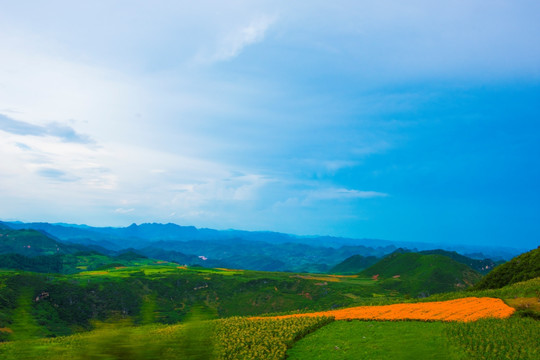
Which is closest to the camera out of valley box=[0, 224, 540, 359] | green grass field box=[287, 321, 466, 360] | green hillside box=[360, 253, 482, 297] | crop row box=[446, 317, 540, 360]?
valley box=[0, 224, 540, 359]

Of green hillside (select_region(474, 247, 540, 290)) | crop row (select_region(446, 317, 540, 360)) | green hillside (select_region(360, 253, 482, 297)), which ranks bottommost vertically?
green hillside (select_region(360, 253, 482, 297))

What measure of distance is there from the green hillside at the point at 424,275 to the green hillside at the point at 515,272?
207ft

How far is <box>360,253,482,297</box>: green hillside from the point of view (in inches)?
4833

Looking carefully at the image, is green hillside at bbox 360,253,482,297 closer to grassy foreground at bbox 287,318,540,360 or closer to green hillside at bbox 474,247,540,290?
green hillside at bbox 474,247,540,290

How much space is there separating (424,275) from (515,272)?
87.7m

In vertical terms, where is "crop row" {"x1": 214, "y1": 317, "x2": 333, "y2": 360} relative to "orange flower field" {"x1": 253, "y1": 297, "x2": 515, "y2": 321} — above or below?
below

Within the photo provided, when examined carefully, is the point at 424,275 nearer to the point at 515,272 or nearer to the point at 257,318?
the point at 515,272

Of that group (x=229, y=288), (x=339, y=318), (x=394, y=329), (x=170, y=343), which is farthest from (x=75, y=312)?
(x=170, y=343)

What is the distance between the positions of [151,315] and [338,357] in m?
19.4

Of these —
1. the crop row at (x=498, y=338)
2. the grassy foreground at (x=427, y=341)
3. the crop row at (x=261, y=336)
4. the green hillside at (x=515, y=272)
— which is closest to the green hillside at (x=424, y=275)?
the green hillside at (x=515, y=272)

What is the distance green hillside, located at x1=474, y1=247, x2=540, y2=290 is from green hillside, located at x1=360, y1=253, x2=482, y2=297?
63013 mm

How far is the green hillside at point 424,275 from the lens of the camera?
12275 centimetres

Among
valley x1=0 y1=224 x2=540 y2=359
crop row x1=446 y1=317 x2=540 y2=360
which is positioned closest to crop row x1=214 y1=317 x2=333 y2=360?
valley x1=0 y1=224 x2=540 y2=359

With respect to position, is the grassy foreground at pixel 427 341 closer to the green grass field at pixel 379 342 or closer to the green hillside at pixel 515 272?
the green grass field at pixel 379 342
